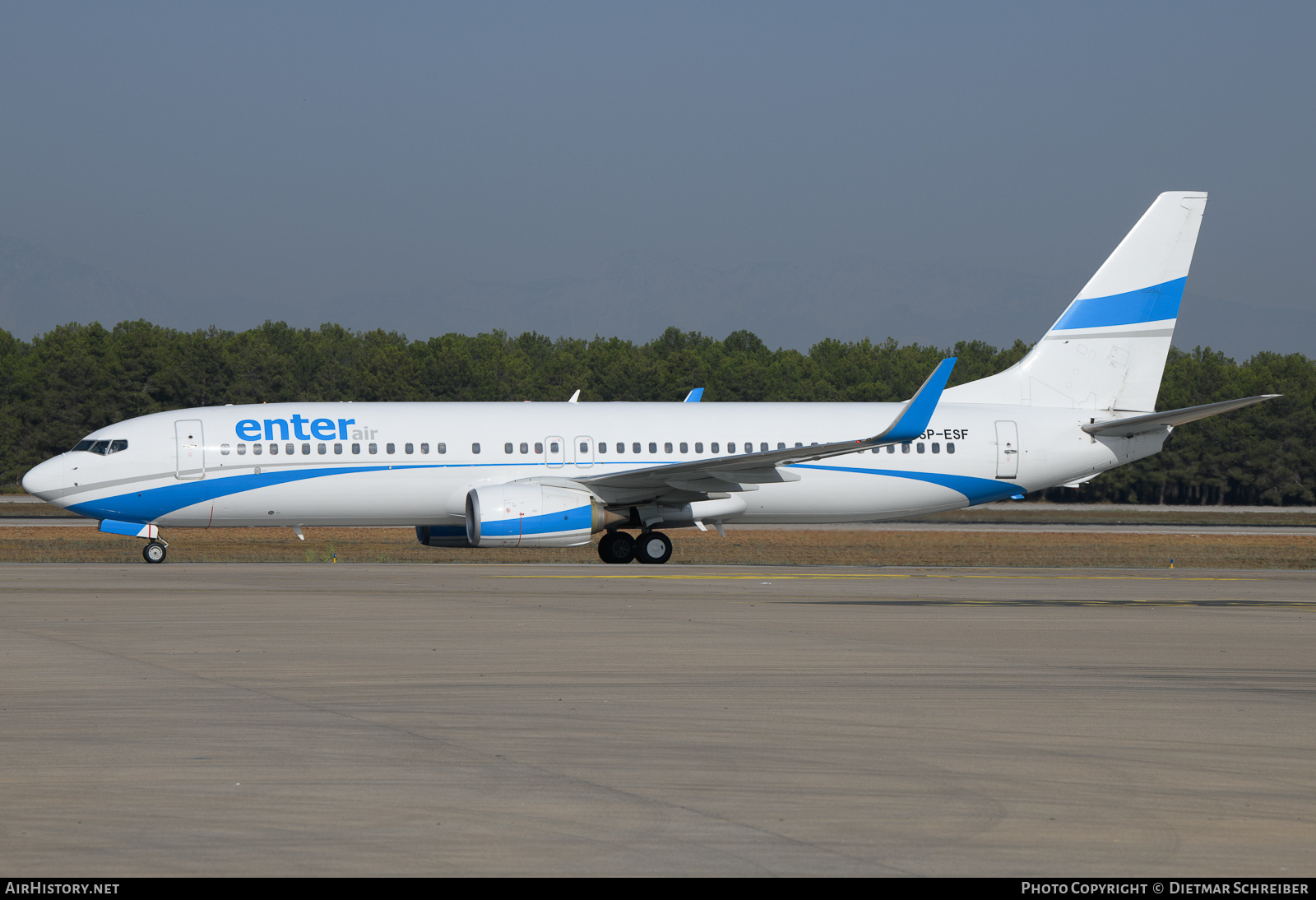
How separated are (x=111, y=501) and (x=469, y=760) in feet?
72.5

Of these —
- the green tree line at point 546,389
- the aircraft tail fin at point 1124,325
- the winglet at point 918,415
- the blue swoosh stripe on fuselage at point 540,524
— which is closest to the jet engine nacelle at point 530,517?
the blue swoosh stripe on fuselage at point 540,524

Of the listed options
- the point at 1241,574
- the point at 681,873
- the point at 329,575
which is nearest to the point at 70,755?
the point at 681,873

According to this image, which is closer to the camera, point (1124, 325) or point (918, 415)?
point (918, 415)

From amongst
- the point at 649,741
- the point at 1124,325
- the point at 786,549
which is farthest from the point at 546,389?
the point at 649,741

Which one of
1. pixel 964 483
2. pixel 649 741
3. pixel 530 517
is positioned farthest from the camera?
pixel 964 483

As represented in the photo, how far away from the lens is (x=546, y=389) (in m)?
111

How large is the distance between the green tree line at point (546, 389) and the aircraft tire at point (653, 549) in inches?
2241

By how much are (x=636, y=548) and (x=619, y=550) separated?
0.38 metres

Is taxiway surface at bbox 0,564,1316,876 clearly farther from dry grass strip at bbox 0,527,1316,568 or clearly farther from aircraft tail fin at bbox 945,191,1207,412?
aircraft tail fin at bbox 945,191,1207,412

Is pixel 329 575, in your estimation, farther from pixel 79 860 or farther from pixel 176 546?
pixel 79 860

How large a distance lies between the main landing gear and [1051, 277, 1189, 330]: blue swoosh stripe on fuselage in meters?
10.7

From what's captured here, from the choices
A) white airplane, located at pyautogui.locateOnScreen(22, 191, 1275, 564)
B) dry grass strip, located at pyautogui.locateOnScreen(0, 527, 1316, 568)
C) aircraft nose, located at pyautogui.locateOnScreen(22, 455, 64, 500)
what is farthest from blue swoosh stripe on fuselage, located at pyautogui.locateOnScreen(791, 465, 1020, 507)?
aircraft nose, located at pyautogui.locateOnScreen(22, 455, 64, 500)

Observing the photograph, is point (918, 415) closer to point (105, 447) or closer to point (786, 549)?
point (786, 549)

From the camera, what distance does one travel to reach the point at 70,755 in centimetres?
826
